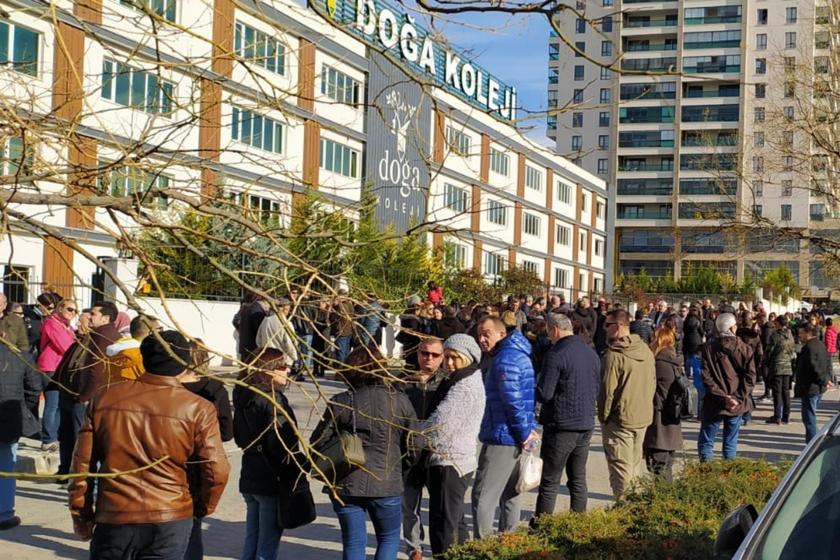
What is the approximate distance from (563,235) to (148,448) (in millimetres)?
64686

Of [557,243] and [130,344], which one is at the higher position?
[557,243]

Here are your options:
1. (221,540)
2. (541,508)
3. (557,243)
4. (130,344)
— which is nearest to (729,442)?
(541,508)

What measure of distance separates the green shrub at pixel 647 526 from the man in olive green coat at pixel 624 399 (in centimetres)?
92

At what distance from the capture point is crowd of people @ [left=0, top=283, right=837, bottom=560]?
5141 millimetres

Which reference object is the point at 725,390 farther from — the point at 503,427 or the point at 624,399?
the point at 503,427

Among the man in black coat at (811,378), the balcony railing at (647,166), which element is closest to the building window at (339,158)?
the man in black coat at (811,378)

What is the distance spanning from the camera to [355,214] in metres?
5.92

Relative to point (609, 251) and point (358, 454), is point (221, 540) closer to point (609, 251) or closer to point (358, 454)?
point (358, 454)

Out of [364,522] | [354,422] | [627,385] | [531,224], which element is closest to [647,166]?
[531,224]

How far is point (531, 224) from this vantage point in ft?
203

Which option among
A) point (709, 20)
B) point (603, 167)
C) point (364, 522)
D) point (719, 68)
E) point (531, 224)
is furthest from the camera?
point (603, 167)

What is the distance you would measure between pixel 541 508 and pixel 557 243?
59879 millimetres

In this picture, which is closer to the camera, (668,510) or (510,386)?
(668,510)

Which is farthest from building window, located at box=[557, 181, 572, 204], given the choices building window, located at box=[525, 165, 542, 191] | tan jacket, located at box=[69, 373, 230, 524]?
tan jacket, located at box=[69, 373, 230, 524]
